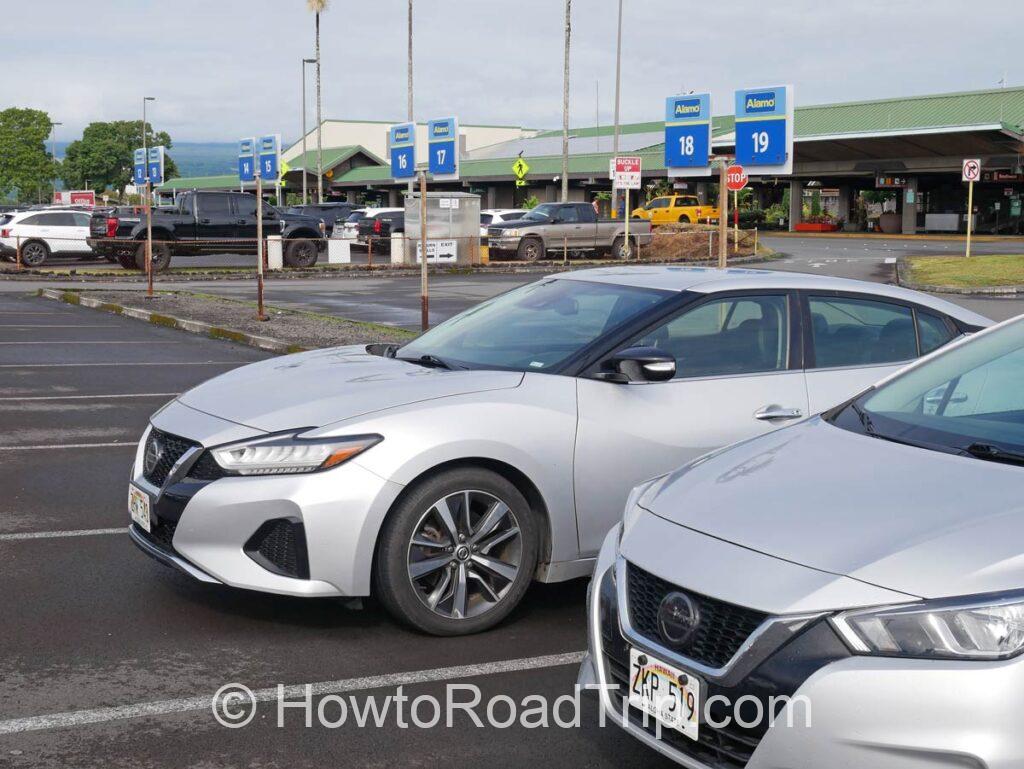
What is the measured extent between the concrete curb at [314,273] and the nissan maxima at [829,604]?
26633 millimetres

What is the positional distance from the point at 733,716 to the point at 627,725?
1.55 ft

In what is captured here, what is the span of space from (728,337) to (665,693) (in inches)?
110

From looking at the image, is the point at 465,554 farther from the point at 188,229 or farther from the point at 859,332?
the point at 188,229

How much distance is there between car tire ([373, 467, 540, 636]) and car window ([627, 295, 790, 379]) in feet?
3.39

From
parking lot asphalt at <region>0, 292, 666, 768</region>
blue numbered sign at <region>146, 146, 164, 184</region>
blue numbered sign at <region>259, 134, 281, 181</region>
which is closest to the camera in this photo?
parking lot asphalt at <region>0, 292, 666, 768</region>

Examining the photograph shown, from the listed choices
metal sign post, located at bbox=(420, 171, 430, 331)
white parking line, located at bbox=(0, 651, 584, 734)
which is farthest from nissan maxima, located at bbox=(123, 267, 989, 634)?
metal sign post, located at bbox=(420, 171, 430, 331)

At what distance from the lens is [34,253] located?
36.1m

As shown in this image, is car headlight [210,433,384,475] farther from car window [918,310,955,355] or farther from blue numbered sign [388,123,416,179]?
blue numbered sign [388,123,416,179]

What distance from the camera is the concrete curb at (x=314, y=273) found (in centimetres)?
3136

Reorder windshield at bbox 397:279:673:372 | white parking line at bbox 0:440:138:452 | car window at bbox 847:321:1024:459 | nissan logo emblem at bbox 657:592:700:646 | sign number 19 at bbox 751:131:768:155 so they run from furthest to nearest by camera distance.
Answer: sign number 19 at bbox 751:131:768:155, white parking line at bbox 0:440:138:452, windshield at bbox 397:279:673:372, car window at bbox 847:321:1024:459, nissan logo emblem at bbox 657:592:700:646

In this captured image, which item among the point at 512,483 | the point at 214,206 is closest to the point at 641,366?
the point at 512,483

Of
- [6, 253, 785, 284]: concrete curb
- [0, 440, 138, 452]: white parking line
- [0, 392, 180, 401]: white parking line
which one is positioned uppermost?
[6, 253, 785, 284]: concrete curb

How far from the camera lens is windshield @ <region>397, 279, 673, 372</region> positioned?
A: 5.76 metres

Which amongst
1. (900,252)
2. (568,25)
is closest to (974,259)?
(900,252)
